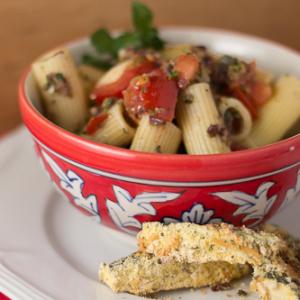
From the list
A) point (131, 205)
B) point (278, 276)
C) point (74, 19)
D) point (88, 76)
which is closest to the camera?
point (278, 276)

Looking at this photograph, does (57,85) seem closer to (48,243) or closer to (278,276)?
(48,243)

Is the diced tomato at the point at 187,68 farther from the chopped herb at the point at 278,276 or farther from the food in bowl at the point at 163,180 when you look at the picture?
the chopped herb at the point at 278,276

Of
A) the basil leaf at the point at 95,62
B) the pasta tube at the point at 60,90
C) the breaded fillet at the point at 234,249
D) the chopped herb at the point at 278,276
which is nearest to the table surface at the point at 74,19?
the basil leaf at the point at 95,62

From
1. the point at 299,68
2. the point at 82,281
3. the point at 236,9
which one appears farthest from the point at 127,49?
the point at 236,9

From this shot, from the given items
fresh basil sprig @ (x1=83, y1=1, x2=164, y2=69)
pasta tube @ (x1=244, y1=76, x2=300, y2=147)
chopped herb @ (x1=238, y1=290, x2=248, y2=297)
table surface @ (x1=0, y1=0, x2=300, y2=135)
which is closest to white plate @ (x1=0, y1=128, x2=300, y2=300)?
chopped herb @ (x1=238, y1=290, x2=248, y2=297)

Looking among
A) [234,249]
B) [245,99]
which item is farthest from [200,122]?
[234,249]

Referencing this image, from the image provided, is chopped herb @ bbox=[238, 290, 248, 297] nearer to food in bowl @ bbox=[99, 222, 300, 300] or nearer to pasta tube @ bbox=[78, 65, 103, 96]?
food in bowl @ bbox=[99, 222, 300, 300]
